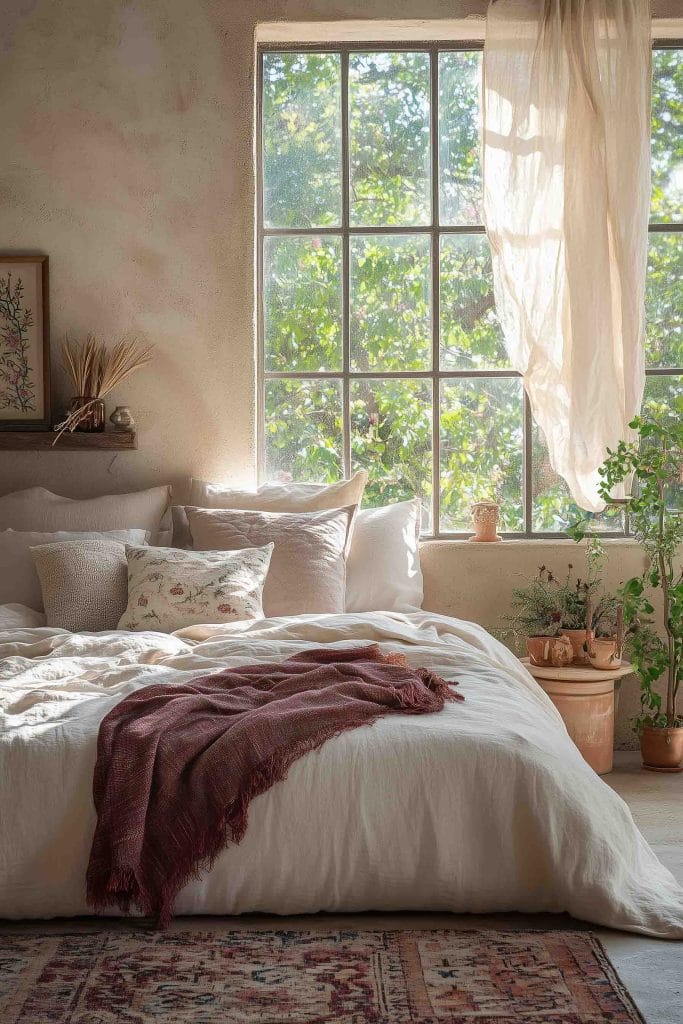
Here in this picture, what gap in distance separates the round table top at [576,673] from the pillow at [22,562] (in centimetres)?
161

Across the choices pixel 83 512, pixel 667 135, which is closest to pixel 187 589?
pixel 83 512

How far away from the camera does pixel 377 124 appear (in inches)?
183

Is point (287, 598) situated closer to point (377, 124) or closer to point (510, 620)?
point (510, 620)

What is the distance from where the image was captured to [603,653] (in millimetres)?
4035

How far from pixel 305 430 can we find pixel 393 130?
4.46 feet

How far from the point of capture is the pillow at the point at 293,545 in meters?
3.88

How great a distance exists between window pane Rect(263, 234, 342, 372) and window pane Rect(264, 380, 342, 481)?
4.3 inches

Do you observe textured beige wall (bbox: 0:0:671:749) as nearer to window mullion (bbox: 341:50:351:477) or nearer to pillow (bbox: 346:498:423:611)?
pillow (bbox: 346:498:423:611)

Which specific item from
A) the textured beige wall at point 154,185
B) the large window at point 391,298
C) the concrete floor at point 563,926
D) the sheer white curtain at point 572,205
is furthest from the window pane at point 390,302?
the concrete floor at point 563,926

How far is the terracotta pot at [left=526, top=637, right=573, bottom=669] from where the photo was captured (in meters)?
4.05

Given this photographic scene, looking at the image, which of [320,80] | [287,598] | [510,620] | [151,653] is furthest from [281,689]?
[320,80]

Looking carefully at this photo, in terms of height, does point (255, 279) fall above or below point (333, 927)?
above

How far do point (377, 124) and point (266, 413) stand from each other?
1.35 meters

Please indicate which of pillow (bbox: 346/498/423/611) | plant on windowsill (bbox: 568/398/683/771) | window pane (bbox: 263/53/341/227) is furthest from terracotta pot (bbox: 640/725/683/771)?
window pane (bbox: 263/53/341/227)
